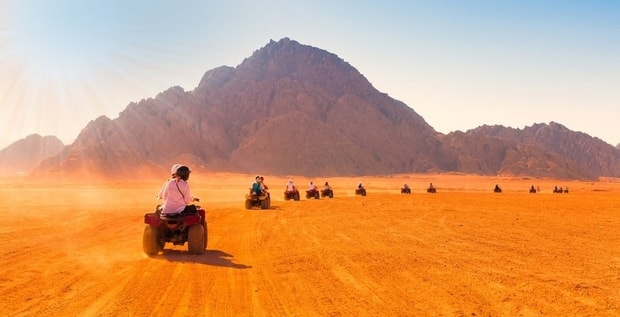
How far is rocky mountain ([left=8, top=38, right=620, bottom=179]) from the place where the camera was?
5025 inches

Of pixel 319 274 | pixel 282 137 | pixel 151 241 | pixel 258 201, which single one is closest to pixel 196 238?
pixel 151 241

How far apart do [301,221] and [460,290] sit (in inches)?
511

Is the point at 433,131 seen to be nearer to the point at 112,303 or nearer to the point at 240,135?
the point at 240,135

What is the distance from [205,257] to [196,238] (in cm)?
46

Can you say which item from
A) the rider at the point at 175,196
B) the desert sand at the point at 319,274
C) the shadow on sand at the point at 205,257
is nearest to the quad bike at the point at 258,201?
the desert sand at the point at 319,274

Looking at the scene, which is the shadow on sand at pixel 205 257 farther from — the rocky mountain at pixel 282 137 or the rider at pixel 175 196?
the rocky mountain at pixel 282 137

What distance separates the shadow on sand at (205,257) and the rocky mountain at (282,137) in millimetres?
102566

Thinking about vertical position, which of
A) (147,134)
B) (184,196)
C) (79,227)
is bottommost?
(79,227)

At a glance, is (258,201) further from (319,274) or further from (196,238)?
(319,274)

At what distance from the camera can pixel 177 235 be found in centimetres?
Answer: 1167

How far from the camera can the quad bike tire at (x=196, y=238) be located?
11.3m

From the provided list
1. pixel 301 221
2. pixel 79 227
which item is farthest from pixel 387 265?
pixel 79 227

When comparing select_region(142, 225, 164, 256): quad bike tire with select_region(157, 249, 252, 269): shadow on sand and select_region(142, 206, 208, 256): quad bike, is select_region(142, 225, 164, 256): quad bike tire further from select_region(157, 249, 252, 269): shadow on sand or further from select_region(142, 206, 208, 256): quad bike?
select_region(157, 249, 252, 269): shadow on sand

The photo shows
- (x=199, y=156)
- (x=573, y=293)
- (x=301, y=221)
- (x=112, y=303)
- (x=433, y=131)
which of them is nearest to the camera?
(x=112, y=303)
